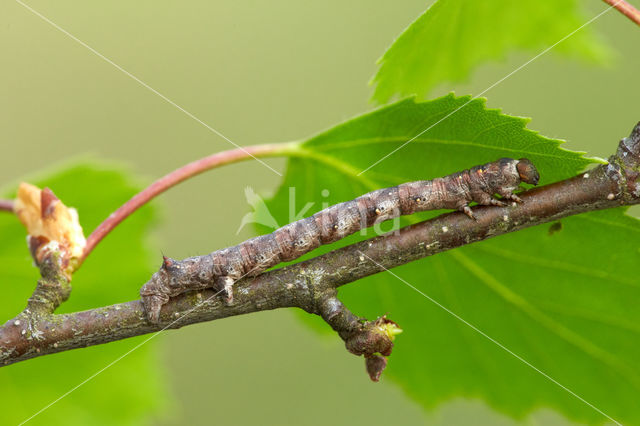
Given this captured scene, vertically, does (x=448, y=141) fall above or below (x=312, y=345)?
below

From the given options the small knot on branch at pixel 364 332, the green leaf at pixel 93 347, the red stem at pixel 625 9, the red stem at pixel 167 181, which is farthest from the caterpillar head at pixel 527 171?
the green leaf at pixel 93 347

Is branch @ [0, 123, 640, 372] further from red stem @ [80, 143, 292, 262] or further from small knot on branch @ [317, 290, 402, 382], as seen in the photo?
red stem @ [80, 143, 292, 262]

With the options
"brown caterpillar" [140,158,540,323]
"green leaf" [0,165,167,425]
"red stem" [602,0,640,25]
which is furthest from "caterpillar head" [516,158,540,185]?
"green leaf" [0,165,167,425]

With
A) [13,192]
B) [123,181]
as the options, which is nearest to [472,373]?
[123,181]

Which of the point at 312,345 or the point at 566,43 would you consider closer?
the point at 566,43

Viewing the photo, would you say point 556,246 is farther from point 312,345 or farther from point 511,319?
point 312,345

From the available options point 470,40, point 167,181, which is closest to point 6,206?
point 167,181

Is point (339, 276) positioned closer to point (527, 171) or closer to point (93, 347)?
point (527, 171)
